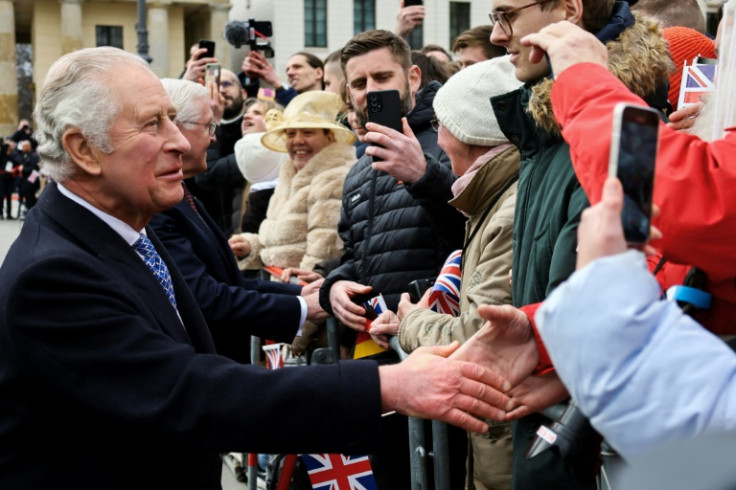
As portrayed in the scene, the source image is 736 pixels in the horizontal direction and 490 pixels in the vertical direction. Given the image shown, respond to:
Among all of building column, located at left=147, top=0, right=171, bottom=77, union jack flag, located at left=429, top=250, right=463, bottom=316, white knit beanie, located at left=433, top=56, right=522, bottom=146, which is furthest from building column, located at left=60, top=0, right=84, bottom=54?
union jack flag, located at left=429, top=250, right=463, bottom=316

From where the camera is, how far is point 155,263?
2.88 m

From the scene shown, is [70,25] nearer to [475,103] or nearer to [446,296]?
Result: [475,103]

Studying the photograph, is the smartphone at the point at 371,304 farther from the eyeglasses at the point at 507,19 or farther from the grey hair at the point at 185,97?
the eyeglasses at the point at 507,19

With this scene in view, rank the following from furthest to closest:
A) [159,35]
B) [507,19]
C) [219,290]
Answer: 1. [159,35]
2. [219,290]
3. [507,19]

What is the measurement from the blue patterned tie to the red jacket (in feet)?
4.77

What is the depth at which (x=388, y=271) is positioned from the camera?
4.33 metres

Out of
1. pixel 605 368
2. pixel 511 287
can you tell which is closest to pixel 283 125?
pixel 511 287

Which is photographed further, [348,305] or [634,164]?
[348,305]

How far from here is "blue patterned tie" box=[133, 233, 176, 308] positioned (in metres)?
2.84

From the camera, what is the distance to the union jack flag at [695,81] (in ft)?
9.76

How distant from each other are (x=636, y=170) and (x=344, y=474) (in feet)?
9.79

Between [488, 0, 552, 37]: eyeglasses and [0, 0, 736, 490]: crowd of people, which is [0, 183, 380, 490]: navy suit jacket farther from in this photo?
[488, 0, 552, 37]: eyeglasses

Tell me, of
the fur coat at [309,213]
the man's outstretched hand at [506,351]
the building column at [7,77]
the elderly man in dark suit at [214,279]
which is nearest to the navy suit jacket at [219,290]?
the elderly man in dark suit at [214,279]

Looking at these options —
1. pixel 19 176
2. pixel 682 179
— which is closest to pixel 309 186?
pixel 682 179
